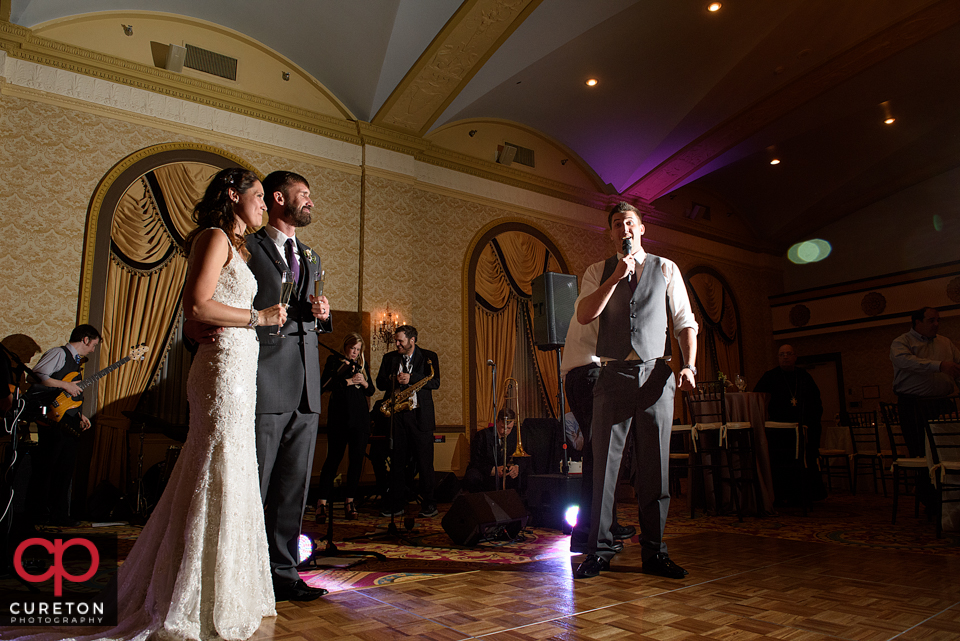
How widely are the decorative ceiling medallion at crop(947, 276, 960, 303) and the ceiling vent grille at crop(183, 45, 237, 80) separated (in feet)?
35.1

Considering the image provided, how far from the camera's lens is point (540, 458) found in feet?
19.0

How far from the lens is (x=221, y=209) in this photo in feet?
6.74

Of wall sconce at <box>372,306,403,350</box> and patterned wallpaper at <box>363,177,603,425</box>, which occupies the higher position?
patterned wallpaper at <box>363,177,603,425</box>

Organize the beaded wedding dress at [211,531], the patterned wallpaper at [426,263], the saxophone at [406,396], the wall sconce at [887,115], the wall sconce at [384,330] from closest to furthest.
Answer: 1. the beaded wedding dress at [211,531]
2. the saxophone at [406,396]
3. the wall sconce at [384,330]
4. the patterned wallpaper at [426,263]
5. the wall sconce at [887,115]

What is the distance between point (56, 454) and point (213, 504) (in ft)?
11.9

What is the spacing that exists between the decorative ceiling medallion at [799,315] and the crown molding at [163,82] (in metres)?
8.70

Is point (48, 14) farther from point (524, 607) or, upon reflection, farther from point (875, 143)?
point (875, 143)

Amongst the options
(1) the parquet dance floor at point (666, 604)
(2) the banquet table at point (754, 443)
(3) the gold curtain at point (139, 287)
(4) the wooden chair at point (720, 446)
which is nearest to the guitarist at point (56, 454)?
(3) the gold curtain at point (139, 287)

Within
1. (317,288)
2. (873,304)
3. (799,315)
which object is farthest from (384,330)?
(873,304)

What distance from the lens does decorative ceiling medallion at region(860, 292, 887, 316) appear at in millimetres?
10352

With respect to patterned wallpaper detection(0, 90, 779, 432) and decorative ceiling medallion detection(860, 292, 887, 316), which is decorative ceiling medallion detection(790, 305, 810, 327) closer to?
decorative ceiling medallion detection(860, 292, 887, 316)

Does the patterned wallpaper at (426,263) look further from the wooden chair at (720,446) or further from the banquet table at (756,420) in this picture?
the banquet table at (756,420)

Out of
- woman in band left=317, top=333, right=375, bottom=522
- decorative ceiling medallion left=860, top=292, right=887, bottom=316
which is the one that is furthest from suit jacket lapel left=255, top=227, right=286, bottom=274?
decorative ceiling medallion left=860, top=292, right=887, bottom=316

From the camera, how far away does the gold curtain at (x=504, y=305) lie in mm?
7785
